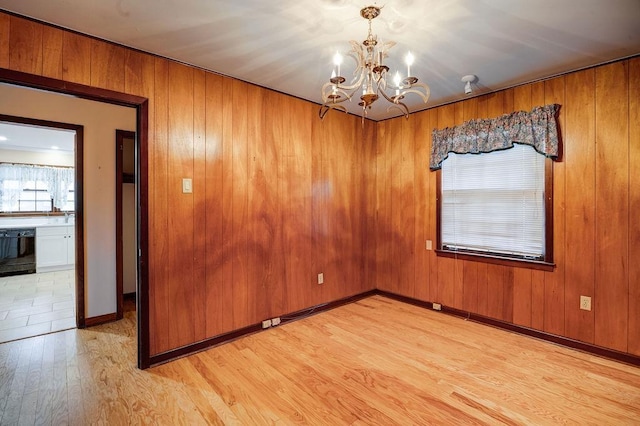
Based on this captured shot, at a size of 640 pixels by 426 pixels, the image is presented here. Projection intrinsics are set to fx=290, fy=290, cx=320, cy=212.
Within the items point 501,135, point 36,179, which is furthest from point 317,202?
point 36,179

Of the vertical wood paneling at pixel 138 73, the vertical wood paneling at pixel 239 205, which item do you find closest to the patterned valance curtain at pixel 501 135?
the vertical wood paneling at pixel 239 205

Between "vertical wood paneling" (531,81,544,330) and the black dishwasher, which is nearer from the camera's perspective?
"vertical wood paneling" (531,81,544,330)

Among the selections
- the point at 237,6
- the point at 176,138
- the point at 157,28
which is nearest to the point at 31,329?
the point at 176,138

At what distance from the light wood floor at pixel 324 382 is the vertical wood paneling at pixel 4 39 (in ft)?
7.21

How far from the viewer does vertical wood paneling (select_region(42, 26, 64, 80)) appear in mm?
1934

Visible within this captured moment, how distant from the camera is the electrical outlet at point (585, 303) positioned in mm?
2594

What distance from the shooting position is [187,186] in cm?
254

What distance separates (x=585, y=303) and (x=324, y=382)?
96.3 inches

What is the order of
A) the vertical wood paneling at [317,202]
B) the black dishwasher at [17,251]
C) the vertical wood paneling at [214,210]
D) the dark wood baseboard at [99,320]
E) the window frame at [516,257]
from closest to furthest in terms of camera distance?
the vertical wood paneling at [214,210], the window frame at [516,257], the dark wood baseboard at [99,320], the vertical wood paneling at [317,202], the black dishwasher at [17,251]

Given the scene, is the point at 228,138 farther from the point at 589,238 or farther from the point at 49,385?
the point at 589,238

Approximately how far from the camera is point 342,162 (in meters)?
3.86

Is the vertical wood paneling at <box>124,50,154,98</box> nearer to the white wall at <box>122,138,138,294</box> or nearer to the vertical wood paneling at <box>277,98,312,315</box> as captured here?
the vertical wood paneling at <box>277,98,312,315</box>

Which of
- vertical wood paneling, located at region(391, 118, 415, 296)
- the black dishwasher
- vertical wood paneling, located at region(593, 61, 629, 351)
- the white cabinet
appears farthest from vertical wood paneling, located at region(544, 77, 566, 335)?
the black dishwasher

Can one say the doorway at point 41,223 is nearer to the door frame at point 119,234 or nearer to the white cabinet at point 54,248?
the white cabinet at point 54,248
